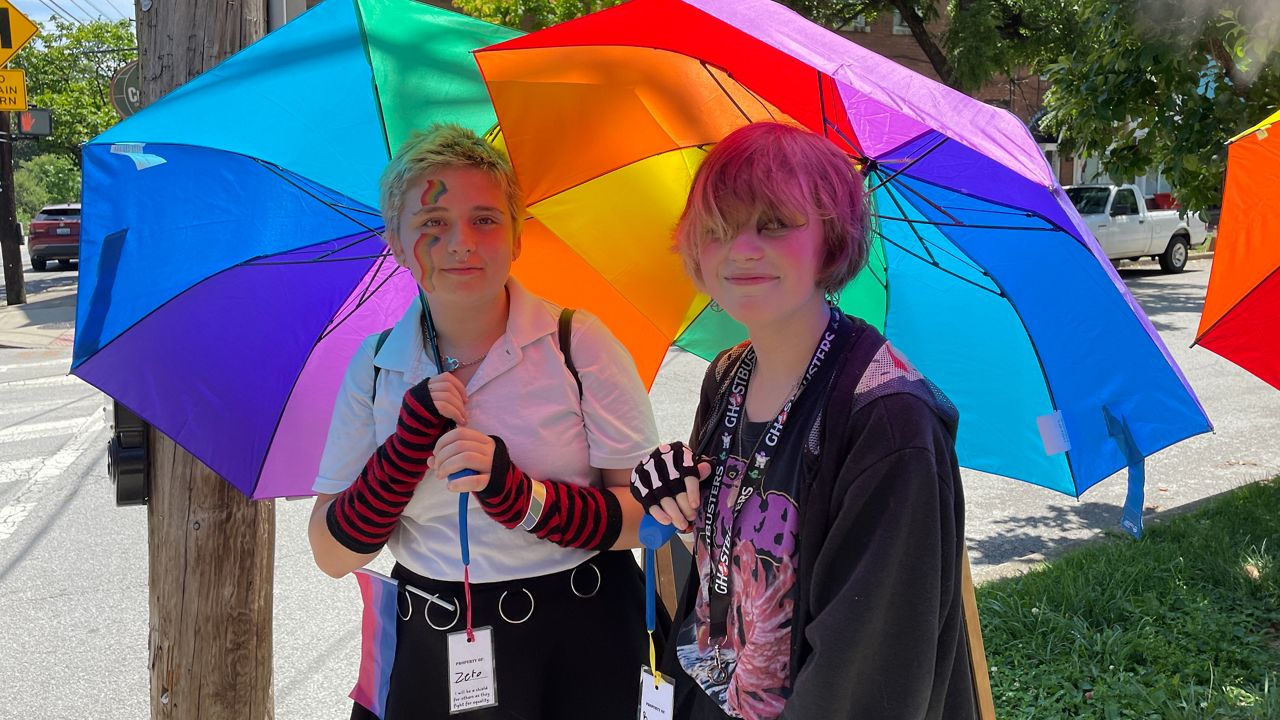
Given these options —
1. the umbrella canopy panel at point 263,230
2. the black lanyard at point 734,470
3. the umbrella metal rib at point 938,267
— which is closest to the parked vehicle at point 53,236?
the umbrella canopy panel at point 263,230

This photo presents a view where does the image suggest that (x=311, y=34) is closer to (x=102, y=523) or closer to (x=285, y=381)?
(x=285, y=381)

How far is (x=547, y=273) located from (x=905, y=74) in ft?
3.69

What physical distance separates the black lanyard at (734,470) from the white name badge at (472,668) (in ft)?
1.65

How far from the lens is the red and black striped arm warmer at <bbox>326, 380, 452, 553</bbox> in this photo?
1.73 metres

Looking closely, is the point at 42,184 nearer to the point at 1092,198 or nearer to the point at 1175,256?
the point at 1092,198

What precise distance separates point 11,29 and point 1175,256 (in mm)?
19988

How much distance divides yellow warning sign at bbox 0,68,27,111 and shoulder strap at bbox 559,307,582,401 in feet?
52.9

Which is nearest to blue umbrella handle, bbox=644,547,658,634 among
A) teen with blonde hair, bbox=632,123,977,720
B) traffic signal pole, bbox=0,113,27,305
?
teen with blonde hair, bbox=632,123,977,720

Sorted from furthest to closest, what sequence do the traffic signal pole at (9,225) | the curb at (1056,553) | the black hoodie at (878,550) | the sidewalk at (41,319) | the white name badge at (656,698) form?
the traffic signal pole at (9,225) < the sidewalk at (41,319) < the curb at (1056,553) < the white name badge at (656,698) < the black hoodie at (878,550)

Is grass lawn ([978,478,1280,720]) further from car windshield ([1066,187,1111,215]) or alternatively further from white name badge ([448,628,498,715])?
car windshield ([1066,187,1111,215])

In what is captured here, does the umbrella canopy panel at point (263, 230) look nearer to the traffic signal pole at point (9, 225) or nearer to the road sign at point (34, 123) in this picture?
the road sign at point (34, 123)

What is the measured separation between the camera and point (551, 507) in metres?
1.77

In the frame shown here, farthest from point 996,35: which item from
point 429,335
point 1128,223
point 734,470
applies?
point 734,470

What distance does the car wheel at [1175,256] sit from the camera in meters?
18.2
